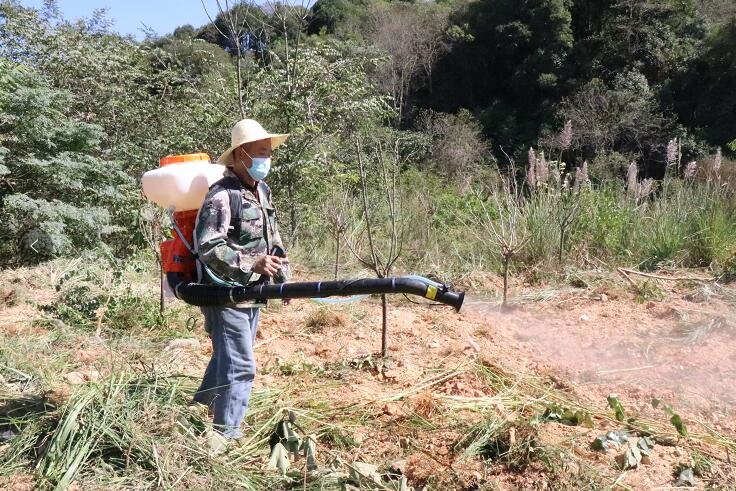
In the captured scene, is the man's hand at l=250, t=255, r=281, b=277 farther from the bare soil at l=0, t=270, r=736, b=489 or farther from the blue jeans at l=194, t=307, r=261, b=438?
the bare soil at l=0, t=270, r=736, b=489

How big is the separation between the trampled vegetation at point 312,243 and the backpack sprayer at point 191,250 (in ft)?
1.63

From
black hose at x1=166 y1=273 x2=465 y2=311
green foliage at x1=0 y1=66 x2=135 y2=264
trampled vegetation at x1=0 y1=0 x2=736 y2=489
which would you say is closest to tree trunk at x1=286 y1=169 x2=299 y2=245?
trampled vegetation at x1=0 y1=0 x2=736 y2=489

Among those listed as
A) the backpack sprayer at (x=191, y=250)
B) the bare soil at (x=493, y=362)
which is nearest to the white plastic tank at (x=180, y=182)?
the backpack sprayer at (x=191, y=250)

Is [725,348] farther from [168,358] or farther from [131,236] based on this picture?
[131,236]

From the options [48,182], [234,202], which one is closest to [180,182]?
[234,202]

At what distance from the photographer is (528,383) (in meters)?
3.72

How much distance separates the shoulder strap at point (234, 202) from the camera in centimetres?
274

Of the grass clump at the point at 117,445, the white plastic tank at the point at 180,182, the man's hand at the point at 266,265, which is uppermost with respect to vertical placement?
the white plastic tank at the point at 180,182

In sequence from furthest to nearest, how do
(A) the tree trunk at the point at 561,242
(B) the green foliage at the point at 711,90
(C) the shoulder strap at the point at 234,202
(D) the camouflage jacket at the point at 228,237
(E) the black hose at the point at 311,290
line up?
1. (B) the green foliage at the point at 711,90
2. (A) the tree trunk at the point at 561,242
3. (C) the shoulder strap at the point at 234,202
4. (D) the camouflage jacket at the point at 228,237
5. (E) the black hose at the point at 311,290

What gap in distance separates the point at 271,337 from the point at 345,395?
52.6 inches

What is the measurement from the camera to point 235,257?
2.64 meters

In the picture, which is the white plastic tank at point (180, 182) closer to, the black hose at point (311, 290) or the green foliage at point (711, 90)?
the black hose at point (311, 290)

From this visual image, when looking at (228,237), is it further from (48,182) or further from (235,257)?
(48,182)

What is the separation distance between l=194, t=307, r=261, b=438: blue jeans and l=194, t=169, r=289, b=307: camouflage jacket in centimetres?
10
